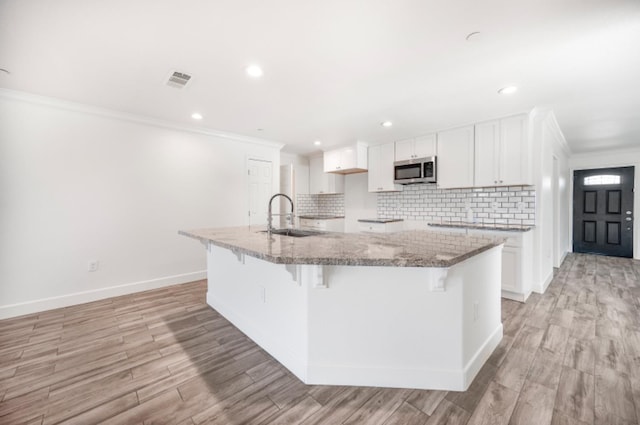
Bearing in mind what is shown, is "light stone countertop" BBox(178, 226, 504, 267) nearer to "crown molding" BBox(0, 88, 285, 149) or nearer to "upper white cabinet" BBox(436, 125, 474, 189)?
"upper white cabinet" BBox(436, 125, 474, 189)

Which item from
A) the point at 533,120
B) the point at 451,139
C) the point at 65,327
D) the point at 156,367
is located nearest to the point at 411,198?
the point at 451,139

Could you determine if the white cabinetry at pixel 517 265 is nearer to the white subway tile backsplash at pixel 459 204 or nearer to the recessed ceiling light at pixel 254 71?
the white subway tile backsplash at pixel 459 204

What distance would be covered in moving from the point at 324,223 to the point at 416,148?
7.40 ft

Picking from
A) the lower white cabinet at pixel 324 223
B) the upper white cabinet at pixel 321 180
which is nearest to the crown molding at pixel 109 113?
the upper white cabinet at pixel 321 180

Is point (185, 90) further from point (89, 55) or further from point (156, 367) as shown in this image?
point (156, 367)

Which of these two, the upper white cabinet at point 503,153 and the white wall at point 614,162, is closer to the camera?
the upper white cabinet at point 503,153

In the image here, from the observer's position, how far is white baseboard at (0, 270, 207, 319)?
2.80 m

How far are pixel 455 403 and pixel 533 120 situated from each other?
133 inches

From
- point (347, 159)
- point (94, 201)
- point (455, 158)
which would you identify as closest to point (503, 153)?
point (455, 158)

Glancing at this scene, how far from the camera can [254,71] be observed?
232 cm

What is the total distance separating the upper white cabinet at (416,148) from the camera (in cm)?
413

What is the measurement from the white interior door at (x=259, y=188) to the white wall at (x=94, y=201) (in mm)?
541

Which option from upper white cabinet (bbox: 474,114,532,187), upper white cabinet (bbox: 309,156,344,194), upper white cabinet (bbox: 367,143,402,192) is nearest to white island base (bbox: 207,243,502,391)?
upper white cabinet (bbox: 474,114,532,187)

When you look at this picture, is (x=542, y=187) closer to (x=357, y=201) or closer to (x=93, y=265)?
(x=357, y=201)
